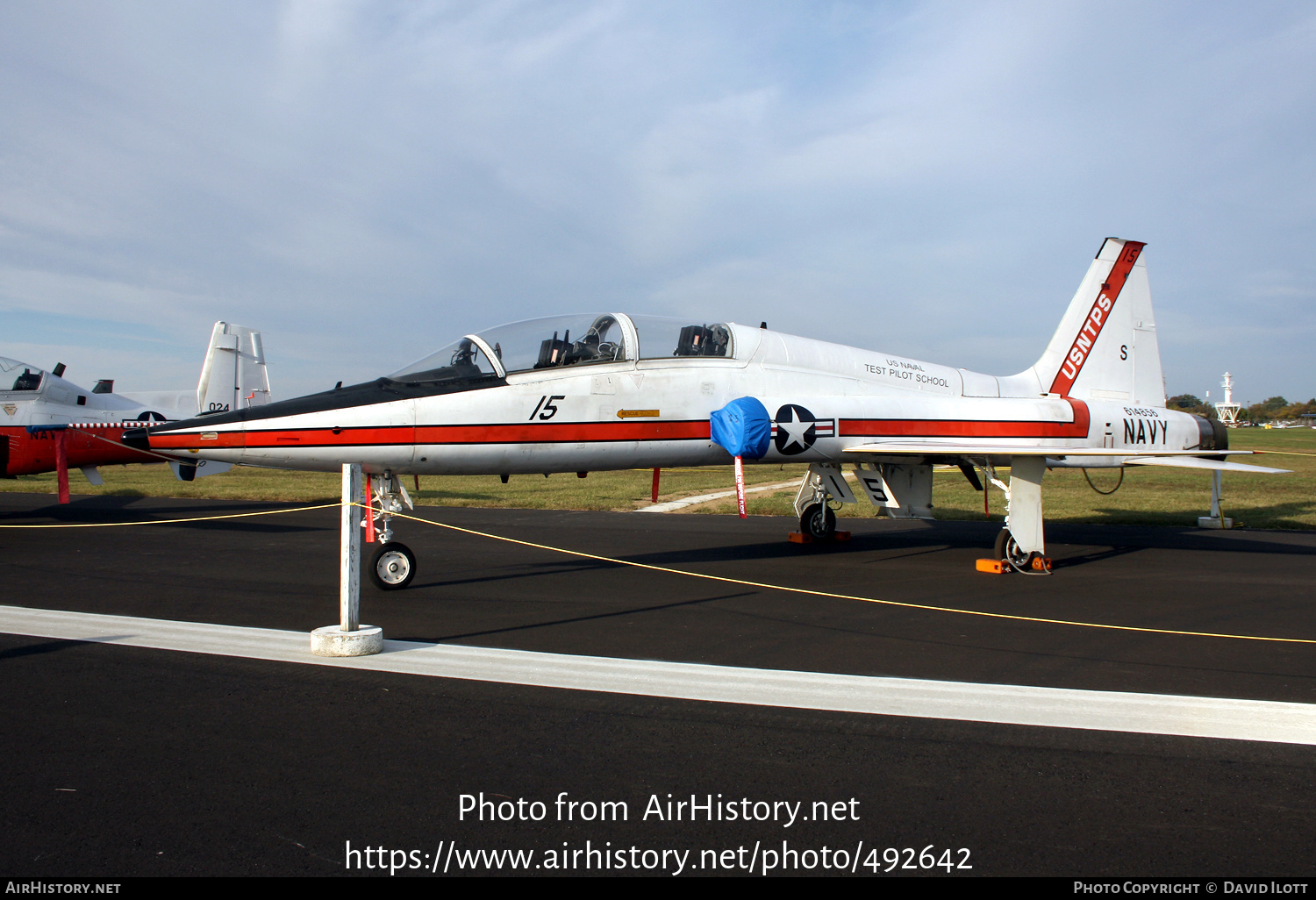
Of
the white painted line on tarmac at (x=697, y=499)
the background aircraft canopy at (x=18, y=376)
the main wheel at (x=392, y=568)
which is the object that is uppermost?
the background aircraft canopy at (x=18, y=376)

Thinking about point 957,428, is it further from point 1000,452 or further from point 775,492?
point 775,492

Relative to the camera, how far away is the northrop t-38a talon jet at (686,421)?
7.62 meters

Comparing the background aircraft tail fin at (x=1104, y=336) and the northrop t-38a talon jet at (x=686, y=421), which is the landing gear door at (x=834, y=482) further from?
the background aircraft tail fin at (x=1104, y=336)

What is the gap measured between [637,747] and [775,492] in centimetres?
1830

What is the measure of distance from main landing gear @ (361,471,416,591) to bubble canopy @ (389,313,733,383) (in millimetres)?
1143

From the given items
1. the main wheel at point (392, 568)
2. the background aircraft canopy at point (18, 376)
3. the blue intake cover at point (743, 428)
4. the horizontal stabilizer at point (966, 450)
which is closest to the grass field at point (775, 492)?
the background aircraft canopy at point (18, 376)

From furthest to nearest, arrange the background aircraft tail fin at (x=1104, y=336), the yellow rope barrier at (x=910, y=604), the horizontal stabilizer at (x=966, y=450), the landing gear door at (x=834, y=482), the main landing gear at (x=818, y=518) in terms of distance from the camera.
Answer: the background aircraft tail fin at (x=1104, y=336), the main landing gear at (x=818, y=518), the landing gear door at (x=834, y=482), the horizontal stabilizer at (x=966, y=450), the yellow rope barrier at (x=910, y=604)

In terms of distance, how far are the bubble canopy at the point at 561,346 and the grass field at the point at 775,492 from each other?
695cm

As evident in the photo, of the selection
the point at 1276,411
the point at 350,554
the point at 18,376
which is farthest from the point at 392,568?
the point at 1276,411

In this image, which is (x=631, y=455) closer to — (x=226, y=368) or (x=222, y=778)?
(x=222, y=778)

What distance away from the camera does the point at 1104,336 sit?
1367 centimetres

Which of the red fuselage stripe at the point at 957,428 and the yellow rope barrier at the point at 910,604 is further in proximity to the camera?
the red fuselage stripe at the point at 957,428

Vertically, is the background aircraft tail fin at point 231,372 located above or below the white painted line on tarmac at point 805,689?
above

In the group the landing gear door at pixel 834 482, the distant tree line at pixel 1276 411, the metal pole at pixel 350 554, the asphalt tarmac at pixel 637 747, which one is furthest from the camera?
the distant tree line at pixel 1276 411
